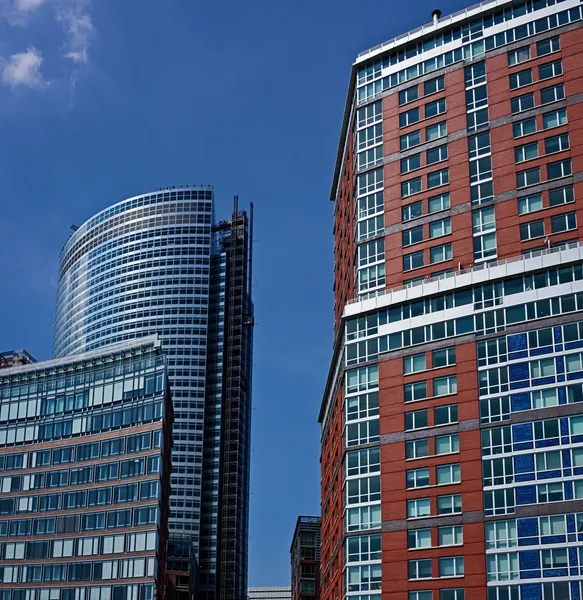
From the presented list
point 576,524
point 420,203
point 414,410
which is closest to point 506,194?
point 420,203

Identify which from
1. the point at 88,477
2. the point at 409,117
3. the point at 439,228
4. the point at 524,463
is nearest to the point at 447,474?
the point at 524,463

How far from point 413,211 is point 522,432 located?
2830 cm

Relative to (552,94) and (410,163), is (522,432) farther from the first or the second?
(552,94)

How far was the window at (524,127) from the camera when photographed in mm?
96312

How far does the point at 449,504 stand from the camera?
86.9 m

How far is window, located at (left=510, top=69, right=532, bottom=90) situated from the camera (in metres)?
98.2

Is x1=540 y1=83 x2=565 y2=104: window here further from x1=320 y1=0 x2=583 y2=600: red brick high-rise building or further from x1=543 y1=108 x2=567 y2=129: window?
x1=543 y1=108 x2=567 y2=129: window

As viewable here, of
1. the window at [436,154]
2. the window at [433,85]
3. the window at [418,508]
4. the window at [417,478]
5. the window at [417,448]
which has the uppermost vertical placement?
the window at [433,85]

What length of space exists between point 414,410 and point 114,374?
5931 cm

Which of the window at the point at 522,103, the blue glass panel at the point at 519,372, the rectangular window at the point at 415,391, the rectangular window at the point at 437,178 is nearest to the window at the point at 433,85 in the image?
the window at the point at 522,103

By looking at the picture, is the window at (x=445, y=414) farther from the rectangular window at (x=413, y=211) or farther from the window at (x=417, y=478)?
the rectangular window at (x=413, y=211)

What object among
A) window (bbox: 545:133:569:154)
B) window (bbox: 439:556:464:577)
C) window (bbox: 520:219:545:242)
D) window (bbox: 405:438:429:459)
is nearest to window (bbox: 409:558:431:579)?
window (bbox: 439:556:464:577)

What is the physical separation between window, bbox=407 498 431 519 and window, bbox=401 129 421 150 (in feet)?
127

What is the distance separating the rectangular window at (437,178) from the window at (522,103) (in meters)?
9.28
